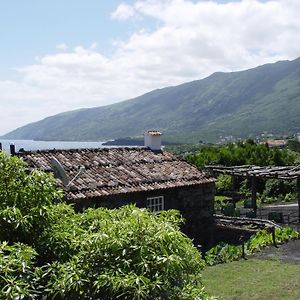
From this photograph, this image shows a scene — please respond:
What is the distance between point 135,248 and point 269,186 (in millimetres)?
38402

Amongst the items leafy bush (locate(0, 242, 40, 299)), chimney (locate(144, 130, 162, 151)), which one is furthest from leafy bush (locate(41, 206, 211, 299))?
chimney (locate(144, 130, 162, 151))

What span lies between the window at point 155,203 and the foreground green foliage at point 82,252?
1359cm

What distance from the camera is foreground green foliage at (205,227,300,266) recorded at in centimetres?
1806

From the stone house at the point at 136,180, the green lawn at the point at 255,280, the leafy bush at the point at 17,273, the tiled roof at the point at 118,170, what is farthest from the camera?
the tiled roof at the point at 118,170

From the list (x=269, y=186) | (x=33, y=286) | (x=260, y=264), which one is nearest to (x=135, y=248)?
(x=33, y=286)

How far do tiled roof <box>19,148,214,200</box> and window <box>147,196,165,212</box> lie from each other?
501 millimetres

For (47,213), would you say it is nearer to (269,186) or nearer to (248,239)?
(248,239)

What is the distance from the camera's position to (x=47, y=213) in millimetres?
5758

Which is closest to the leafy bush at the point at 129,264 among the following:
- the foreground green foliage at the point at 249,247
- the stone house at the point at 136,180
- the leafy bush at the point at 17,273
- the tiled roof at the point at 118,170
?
the leafy bush at the point at 17,273

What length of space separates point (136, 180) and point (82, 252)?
1438 centimetres

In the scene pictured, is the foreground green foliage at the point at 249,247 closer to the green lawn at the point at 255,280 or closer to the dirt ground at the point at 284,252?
the dirt ground at the point at 284,252

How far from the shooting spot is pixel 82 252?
5.27m

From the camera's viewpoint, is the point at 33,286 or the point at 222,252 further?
the point at 222,252

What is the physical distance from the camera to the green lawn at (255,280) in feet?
42.8
